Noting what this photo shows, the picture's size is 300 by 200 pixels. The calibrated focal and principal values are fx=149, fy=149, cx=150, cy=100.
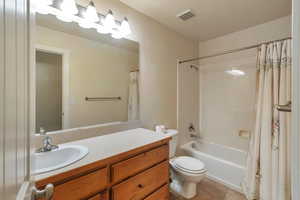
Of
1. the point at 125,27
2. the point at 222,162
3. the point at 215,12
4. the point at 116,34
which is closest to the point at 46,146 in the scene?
the point at 116,34

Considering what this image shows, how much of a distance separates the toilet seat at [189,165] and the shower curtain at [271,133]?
610mm

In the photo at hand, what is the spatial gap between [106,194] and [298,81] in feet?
3.89

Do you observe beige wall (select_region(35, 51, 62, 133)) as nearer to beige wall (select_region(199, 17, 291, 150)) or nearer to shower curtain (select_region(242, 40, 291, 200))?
shower curtain (select_region(242, 40, 291, 200))

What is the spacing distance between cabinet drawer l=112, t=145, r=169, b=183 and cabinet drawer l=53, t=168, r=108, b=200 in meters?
0.09

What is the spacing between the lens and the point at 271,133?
1688mm

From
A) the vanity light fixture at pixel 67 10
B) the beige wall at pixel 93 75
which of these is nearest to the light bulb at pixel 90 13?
the vanity light fixture at pixel 67 10

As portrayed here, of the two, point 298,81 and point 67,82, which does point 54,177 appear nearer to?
point 67,82

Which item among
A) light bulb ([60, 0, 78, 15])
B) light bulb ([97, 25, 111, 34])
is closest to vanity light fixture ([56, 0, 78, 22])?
light bulb ([60, 0, 78, 15])

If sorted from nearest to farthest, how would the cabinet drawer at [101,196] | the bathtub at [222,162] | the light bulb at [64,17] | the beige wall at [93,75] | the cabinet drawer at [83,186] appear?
the cabinet drawer at [83,186] < the cabinet drawer at [101,196] < the light bulb at [64,17] < the beige wall at [93,75] < the bathtub at [222,162]

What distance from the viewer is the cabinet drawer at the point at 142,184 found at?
3.69 ft

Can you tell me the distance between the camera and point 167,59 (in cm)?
244

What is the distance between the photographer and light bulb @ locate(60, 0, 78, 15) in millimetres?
1368

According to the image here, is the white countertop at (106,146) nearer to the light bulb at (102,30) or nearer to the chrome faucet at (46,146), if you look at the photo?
the chrome faucet at (46,146)

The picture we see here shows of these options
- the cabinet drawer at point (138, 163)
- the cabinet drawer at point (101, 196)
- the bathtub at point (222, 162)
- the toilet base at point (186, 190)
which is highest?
the cabinet drawer at point (138, 163)
